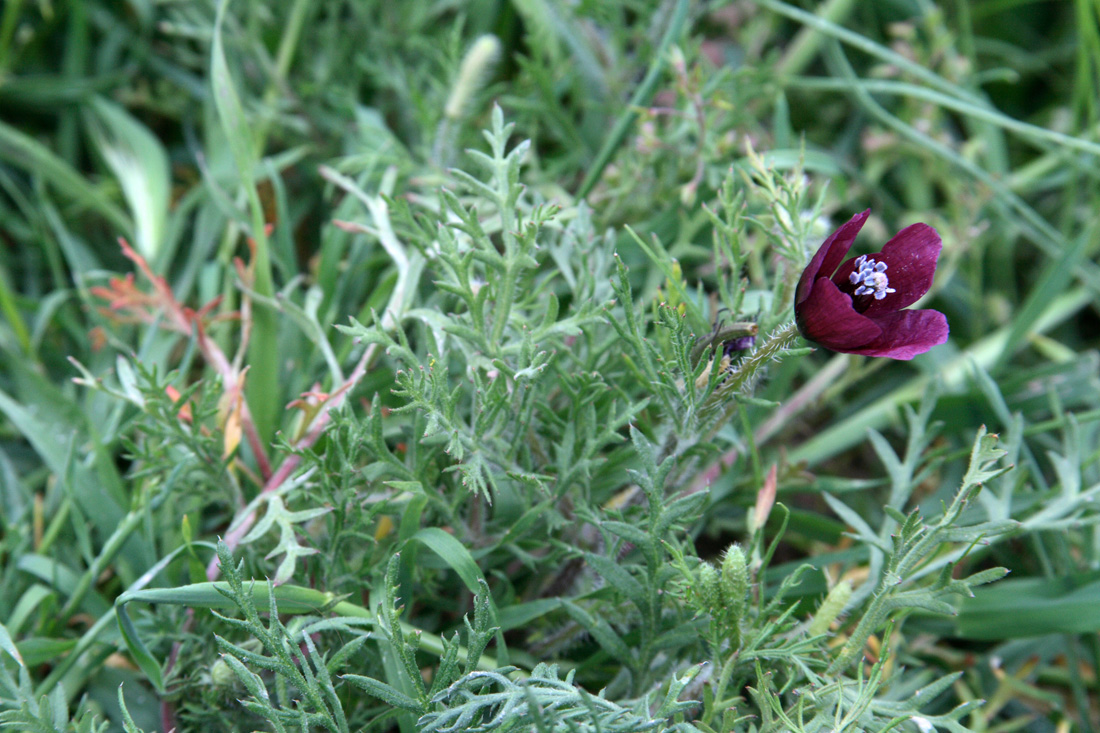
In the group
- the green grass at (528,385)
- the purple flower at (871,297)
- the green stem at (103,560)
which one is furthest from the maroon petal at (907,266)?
the green stem at (103,560)

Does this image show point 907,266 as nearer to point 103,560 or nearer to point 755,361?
point 755,361

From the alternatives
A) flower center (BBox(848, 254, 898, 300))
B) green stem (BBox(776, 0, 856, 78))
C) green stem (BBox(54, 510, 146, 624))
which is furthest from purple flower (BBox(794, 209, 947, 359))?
green stem (BBox(776, 0, 856, 78))

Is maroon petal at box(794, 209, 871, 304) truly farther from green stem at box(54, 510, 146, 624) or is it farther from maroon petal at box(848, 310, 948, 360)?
green stem at box(54, 510, 146, 624)

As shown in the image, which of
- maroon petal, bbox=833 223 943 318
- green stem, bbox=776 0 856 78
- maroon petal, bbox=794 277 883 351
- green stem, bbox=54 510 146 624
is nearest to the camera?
maroon petal, bbox=794 277 883 351

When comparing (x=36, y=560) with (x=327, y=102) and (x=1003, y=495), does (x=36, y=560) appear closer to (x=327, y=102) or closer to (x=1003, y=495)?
(x=327, y=102)

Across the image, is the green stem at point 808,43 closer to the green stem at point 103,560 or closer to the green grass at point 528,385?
the green grass at point 528,385

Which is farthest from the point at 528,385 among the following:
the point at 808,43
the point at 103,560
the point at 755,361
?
the point at 808,43

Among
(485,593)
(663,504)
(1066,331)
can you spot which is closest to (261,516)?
(485,593)
